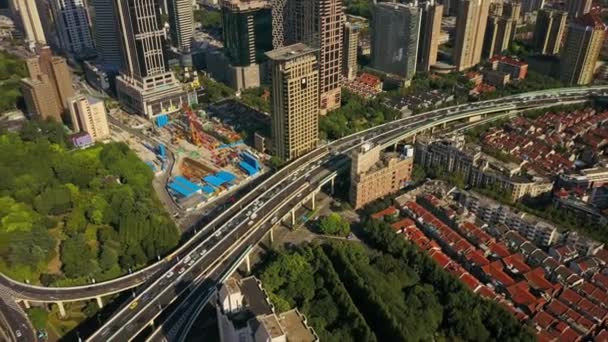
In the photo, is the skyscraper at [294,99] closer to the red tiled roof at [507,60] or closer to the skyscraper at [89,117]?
the skyscraper at [89,117]

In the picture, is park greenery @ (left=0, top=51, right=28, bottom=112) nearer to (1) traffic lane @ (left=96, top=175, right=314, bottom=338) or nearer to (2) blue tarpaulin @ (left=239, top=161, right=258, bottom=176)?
(2) blue tarpaulin @ (left=239, top=161, right=258, bottom=176)

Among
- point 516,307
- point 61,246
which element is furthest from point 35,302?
point 516,307

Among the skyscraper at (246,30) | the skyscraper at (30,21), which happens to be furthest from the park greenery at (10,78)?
the skyscraper at (246,30)

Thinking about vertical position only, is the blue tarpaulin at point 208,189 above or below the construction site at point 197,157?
below

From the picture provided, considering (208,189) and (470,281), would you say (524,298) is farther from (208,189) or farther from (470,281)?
(208,189)

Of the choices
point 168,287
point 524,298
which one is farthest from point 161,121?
point 524,298

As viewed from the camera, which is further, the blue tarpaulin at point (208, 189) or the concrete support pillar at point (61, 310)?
the blue tarpaulin at point (208, 189)

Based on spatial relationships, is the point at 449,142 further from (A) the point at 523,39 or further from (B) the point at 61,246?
(A) the point at 523,39
